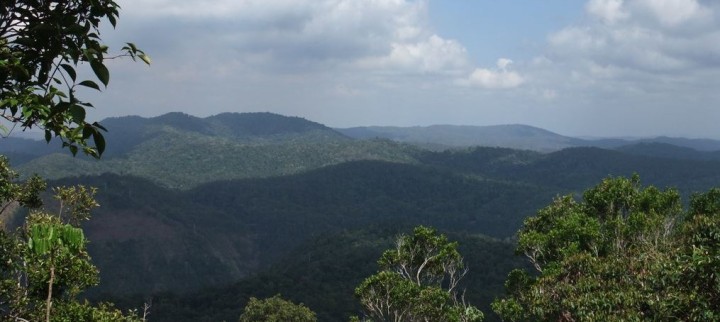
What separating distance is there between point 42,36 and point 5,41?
34.1 inches

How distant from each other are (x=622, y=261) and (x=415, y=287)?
9193 millimetres

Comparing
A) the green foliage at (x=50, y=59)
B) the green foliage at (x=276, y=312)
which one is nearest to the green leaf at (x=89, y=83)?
the green foliage at (x=50, y=59)

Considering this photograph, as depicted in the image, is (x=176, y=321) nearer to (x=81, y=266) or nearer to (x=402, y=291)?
(x=402, y=291)

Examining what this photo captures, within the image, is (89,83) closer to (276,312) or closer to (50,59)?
(50,59)

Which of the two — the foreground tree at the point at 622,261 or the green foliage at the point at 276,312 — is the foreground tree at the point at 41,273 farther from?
the green foliage at the point at 276,312

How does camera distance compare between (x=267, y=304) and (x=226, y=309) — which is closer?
(x=267, y=304)

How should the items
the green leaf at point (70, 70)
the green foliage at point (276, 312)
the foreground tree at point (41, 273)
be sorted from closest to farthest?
1. the green leaf at point (70, 70)
2. the foreground tree at point (41, 273)
3. the green foliage at point (276, 312)

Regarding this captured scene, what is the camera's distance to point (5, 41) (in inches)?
193

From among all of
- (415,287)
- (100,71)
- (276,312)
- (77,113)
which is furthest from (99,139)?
(276,312)

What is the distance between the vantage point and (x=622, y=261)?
65.7ft

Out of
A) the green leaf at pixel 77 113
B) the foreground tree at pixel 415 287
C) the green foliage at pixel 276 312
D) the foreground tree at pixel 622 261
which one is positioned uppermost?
the green leaf at pixel 77 113

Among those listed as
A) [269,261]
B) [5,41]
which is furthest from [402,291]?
[269,261]

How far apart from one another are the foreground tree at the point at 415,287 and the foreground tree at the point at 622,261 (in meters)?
2.72

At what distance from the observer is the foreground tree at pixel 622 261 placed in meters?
14.0
